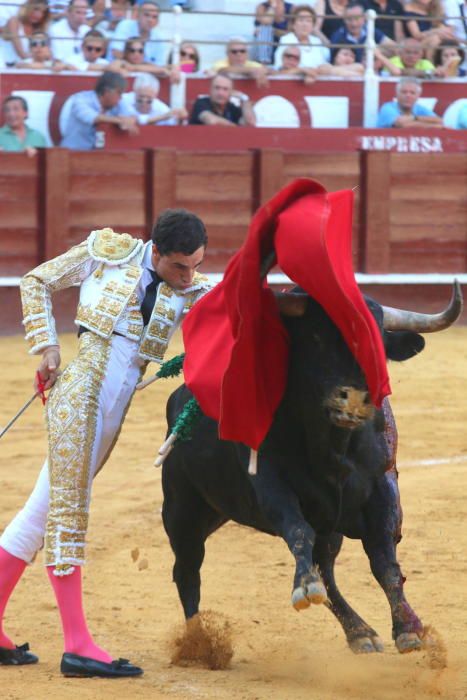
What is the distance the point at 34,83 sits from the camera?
9.75m

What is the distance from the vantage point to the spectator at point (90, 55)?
32.0ft

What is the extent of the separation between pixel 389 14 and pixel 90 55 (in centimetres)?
280

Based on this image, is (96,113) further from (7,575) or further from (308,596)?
(308,596)

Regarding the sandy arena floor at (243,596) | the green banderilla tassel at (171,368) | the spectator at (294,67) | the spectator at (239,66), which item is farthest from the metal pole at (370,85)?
the green banderilla tassel at (171,368)

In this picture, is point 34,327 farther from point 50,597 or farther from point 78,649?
point 50,597

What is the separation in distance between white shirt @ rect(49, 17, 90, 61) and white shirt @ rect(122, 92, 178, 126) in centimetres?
47

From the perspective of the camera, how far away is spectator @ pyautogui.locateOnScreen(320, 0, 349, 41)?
1085 centimetres

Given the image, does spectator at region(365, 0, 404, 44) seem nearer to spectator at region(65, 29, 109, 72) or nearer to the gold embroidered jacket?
spectator at region(65, 29, 109, 72)

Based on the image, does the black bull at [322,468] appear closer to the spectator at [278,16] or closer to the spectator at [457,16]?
the spectator at [278,16]

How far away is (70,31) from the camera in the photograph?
9766 mm

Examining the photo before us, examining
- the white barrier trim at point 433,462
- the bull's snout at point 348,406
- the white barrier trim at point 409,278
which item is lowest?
the white barrier trim at point 409,278

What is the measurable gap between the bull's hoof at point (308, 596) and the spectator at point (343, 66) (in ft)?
26.2

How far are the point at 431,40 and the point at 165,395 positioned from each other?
15.4 feet

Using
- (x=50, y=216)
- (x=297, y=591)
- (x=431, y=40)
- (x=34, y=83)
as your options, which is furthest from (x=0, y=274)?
(x=297, y=591)
